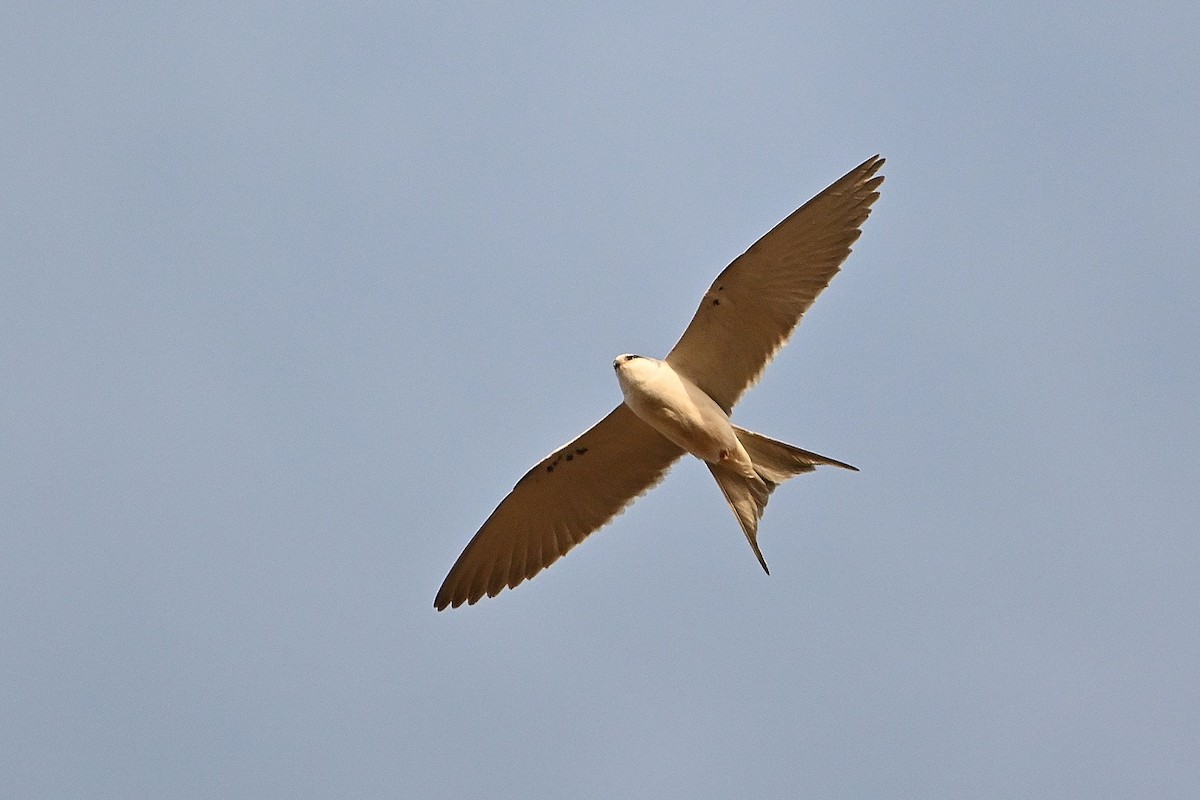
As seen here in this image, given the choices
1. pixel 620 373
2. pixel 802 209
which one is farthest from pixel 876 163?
pixel 620 373

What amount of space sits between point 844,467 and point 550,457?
248 centimetres

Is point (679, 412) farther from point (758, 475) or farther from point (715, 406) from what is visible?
point (758, 475)

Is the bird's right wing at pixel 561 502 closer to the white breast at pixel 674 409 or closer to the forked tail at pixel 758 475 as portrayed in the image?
the white breast at pixel 674 409

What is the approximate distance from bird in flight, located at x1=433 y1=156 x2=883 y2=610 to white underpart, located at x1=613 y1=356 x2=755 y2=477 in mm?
11

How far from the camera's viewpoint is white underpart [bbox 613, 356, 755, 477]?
13422 millimetres

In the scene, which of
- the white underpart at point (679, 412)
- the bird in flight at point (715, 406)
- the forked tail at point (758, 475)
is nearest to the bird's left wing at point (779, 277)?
the bird in flight at point (715, 406)

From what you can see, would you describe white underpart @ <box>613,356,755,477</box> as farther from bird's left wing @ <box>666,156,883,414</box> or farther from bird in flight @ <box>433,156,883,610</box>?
bird's left wing @ <box>666,156,883,414</box>

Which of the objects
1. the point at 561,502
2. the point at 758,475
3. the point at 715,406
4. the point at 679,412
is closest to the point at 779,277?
the point at 715,406

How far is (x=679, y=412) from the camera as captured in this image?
529 inches

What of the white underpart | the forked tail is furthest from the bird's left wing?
the forked tail

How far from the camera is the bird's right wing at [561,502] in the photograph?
1413 centimetres

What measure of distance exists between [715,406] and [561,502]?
168cm

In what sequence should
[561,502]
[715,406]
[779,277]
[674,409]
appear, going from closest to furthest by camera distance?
[674,409], [779,277], [715,406], [561,502]

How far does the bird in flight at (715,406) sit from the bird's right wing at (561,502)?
0.04ft
